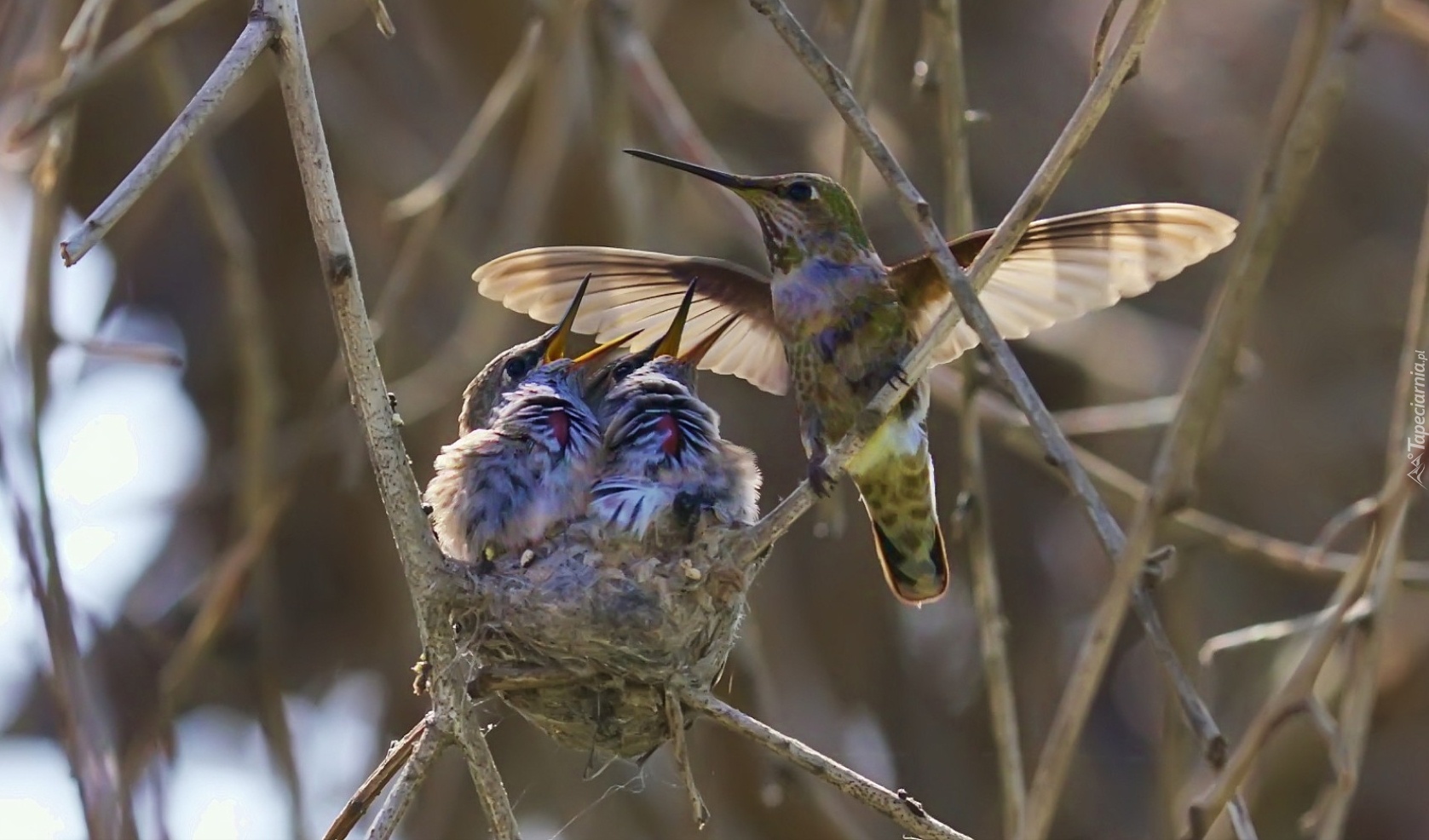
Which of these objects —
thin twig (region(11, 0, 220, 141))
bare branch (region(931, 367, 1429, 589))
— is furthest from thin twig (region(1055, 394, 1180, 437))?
thin twig (region(11, 0, 220, 141))

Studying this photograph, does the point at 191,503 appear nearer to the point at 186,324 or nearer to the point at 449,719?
the point at 186,324

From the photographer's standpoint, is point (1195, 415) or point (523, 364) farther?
point (523, 364)

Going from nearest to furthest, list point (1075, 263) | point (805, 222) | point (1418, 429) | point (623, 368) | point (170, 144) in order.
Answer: point (170, 144)
point (1418, 429)
point (1075, 263)
point (805, 222)
point (623, 368)

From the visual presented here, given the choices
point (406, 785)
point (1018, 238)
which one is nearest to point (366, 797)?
point (406, 785)

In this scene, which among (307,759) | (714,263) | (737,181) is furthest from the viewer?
(307,759)

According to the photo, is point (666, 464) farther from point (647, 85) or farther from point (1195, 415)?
point (1195, 415)

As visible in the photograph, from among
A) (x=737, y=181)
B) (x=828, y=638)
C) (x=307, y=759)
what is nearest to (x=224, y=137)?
(x=307, y=759)

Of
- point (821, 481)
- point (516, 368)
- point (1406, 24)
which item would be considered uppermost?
point (516, 368)
